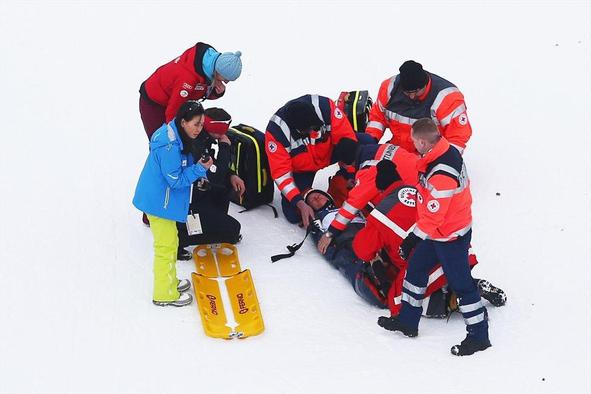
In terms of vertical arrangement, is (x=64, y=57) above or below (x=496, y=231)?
above

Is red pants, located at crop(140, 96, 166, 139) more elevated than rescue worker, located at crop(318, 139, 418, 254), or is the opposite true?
Answer: red pants, located at crop(140, 96, 166, 139)

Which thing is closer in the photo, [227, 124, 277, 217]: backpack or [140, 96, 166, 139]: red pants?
[140, 96, 166, 139]: red pants

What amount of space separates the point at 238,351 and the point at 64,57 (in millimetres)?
4838

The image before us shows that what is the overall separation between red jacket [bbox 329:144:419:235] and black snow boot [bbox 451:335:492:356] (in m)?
1.04

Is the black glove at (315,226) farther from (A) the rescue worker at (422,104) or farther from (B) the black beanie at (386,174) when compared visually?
(A) the rescue worker at (422,104)

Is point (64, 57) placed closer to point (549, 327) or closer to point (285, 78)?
point (285, 78)

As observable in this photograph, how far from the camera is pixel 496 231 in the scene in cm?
582

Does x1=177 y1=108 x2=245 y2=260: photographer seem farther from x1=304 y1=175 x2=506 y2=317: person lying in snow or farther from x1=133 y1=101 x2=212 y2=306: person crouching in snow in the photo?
x1=304 y1=175 x2=506 y2=317: person lying in snow

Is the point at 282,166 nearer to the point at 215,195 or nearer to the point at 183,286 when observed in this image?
the point at 215,195

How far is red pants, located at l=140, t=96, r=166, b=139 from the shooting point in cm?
577

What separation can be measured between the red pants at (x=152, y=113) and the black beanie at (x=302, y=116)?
3.01ft

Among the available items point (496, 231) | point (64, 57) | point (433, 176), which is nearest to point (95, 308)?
point (433, 176)

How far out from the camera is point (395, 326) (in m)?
4.72

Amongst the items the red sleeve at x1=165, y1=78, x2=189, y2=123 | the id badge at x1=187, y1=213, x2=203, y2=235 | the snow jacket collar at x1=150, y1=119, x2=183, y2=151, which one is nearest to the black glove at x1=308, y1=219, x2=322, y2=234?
the id badge at x1=187, y1=213, x2=203, y2=235
